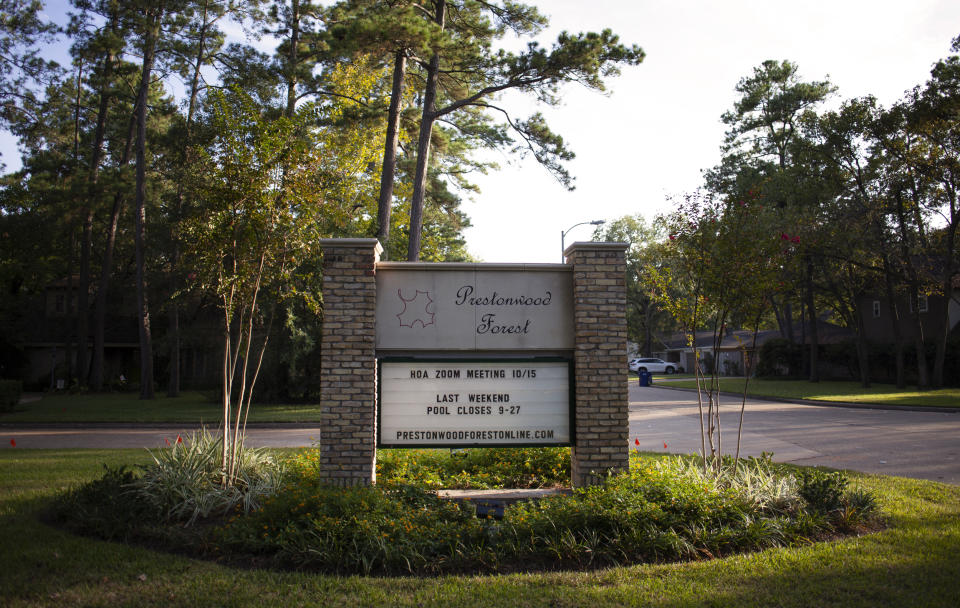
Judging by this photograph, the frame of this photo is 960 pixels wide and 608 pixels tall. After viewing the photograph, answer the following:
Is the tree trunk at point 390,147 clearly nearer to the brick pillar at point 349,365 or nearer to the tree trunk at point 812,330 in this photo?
the brick pillar at point 349,365

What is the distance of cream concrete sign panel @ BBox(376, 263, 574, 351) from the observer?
24.1 ft

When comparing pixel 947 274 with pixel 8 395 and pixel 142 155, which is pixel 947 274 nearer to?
pixel 142 155

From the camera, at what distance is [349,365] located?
703 centimetres

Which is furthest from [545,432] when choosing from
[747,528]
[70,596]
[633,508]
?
[70,596]

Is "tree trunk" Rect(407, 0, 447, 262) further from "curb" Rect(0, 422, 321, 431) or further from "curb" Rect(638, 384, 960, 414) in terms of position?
"curb" Rect(638, 384, 960, 414)

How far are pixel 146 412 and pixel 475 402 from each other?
17480 millimetres

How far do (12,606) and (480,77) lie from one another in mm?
16747

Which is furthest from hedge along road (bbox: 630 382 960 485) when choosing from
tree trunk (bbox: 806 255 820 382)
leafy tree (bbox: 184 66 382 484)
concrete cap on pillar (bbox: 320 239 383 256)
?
tree trunk (bbox: 806 255 820 382)

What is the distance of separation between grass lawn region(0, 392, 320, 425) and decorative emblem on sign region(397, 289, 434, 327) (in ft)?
37.6

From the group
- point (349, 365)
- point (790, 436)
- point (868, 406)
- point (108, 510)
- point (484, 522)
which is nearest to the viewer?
point (484, 522)

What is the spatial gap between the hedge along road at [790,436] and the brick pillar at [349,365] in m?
5.40

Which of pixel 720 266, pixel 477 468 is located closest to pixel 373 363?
pixel 477 468

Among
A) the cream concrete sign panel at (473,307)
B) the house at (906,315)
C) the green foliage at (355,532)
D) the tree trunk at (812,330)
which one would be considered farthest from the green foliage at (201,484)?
the tree trunk at (812,330)

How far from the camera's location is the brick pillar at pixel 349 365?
692cm
